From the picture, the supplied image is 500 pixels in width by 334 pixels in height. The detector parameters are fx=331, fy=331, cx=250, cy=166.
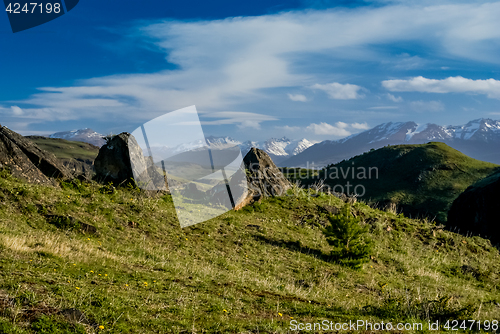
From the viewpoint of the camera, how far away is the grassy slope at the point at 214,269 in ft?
18.8

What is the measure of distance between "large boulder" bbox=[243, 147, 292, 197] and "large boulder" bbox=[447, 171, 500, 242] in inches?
847

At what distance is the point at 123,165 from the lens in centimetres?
1777

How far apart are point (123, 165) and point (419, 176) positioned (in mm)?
102823

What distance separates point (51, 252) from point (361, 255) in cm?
1110

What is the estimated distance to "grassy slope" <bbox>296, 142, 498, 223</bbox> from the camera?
88375mm

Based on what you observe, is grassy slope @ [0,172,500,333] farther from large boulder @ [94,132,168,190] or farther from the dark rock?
large boulder @ [94,132,168,190]

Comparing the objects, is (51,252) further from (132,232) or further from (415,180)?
(415,180)
